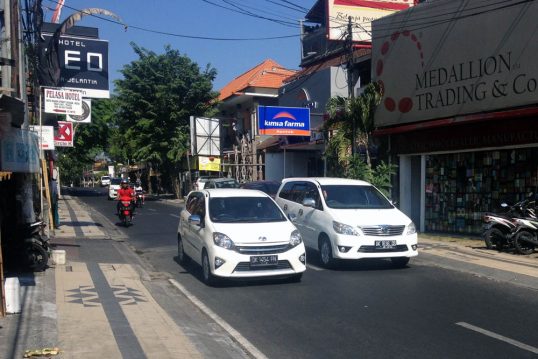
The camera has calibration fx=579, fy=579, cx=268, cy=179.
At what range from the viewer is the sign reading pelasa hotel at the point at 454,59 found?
14883 mm

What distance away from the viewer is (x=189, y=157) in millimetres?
41719

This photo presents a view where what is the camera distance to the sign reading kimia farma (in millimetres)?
26328

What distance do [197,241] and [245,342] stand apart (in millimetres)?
4349

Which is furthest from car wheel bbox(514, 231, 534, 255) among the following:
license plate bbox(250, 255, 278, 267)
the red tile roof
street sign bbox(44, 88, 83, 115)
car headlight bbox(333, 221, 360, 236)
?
the red tile roof

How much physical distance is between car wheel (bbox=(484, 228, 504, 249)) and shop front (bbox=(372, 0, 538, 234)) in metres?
2.02

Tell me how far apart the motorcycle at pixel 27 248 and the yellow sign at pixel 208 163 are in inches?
1102

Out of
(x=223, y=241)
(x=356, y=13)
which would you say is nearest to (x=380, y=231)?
(x=223, y=241)

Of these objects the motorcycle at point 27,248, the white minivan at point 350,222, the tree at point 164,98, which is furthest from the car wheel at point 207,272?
the tree at point 164,98

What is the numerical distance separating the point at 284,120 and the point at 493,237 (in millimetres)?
13750

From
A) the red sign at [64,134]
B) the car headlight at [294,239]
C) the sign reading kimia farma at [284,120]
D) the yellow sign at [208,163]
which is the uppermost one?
the sign reading kimia farma at [284,120]

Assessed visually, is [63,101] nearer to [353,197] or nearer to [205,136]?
[353,197]

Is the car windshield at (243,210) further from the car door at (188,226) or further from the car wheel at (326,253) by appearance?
the car wheel at (326,253)

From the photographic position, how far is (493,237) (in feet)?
46.4

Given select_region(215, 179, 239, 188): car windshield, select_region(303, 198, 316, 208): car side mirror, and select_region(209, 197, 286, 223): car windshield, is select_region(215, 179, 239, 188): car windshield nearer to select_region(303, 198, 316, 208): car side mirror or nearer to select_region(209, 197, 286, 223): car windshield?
select_region(303, 198, 316, 208): car side mirror
